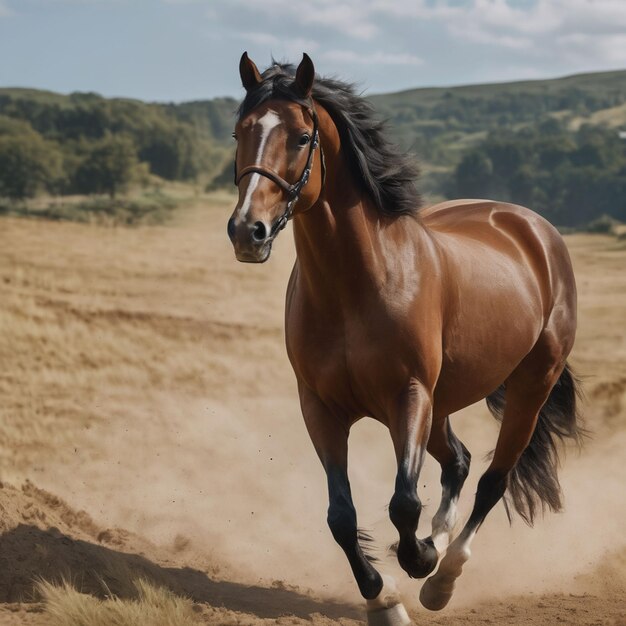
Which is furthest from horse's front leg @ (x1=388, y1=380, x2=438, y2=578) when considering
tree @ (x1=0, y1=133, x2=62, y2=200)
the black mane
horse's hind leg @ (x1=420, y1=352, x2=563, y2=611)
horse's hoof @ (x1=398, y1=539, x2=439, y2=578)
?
tree @ (x1=0, y1=133, x2=62, y2=200)

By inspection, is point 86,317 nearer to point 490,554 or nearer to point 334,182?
point 490,554

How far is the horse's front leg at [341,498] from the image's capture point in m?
4.75

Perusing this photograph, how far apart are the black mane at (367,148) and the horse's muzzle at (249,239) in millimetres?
657

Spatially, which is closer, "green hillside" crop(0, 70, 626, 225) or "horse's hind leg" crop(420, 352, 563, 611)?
"horse's hind leg" crop(420, 352, 563, 611)

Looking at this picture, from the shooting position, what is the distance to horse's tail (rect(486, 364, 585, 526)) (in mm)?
6750

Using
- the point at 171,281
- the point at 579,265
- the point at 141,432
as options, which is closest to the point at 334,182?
the point at 141,432

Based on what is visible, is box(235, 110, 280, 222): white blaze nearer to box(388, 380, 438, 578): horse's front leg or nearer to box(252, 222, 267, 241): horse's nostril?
box(252, 222, 267, 241): horse's nostril

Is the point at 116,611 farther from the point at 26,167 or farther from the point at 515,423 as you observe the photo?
the point at 26,167

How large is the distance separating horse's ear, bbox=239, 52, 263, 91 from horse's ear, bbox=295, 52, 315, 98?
0.54ft

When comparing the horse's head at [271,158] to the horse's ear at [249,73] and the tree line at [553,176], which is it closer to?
the horse's ear at [249,73]

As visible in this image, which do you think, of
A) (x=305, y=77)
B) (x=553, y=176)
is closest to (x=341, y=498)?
(x=305, y=77)

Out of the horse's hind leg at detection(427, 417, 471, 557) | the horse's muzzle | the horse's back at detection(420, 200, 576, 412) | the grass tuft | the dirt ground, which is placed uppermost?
the horse's muzzle

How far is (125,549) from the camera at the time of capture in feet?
22.9

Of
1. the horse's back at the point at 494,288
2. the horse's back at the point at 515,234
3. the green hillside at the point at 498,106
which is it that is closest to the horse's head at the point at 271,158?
the horse's back at the point at 494,288
